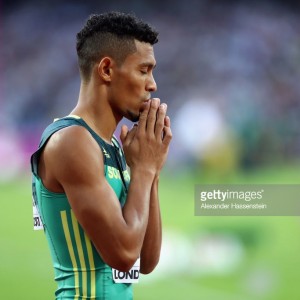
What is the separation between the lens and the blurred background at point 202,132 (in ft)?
17.1

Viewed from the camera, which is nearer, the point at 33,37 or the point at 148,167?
the point at 148,167

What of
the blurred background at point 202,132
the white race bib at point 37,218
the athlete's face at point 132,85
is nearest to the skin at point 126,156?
the athlete's face at point 132,85

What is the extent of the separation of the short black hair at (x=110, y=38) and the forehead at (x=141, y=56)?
0.01m

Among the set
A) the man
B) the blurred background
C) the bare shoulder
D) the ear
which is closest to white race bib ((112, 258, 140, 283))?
the man

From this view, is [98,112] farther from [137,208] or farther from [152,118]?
[137,208]

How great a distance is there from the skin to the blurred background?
A: 10.1 feet

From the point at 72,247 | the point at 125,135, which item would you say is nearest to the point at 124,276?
the point at 72,247

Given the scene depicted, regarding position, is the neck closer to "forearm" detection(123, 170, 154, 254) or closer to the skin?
the skin

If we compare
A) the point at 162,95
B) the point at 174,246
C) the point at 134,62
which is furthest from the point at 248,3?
the point at 134,62

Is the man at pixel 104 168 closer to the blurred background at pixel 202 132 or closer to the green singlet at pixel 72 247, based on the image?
the green singlet at pixel 72 247

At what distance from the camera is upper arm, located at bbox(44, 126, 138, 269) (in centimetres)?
177

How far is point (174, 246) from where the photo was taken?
5.22 meters

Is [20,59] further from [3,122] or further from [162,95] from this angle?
[162,95]

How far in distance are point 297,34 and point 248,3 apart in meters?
0.44
